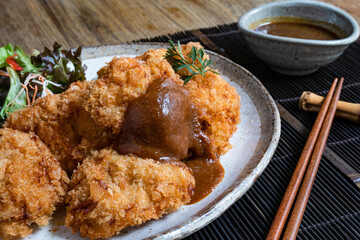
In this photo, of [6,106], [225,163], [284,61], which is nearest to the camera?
[225,163]

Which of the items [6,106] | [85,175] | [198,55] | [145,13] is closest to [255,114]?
[198,55]

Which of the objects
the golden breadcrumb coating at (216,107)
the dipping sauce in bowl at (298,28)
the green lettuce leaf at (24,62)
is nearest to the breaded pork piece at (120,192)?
the golden breadcrumb coating at (216,107)

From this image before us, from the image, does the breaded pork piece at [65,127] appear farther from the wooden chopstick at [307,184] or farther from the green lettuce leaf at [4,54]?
the wooden chopstick at [307,184]

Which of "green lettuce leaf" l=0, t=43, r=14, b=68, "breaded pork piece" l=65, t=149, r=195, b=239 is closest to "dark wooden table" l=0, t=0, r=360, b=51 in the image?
"green lettuce leaf" l=0, t=43, r=14, b=68

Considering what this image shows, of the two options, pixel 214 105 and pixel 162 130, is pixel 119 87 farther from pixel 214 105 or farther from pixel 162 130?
pixel 214 105

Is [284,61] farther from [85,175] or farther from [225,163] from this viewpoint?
[85,175]

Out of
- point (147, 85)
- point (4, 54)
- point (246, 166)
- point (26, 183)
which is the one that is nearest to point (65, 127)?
point (26, 183)
